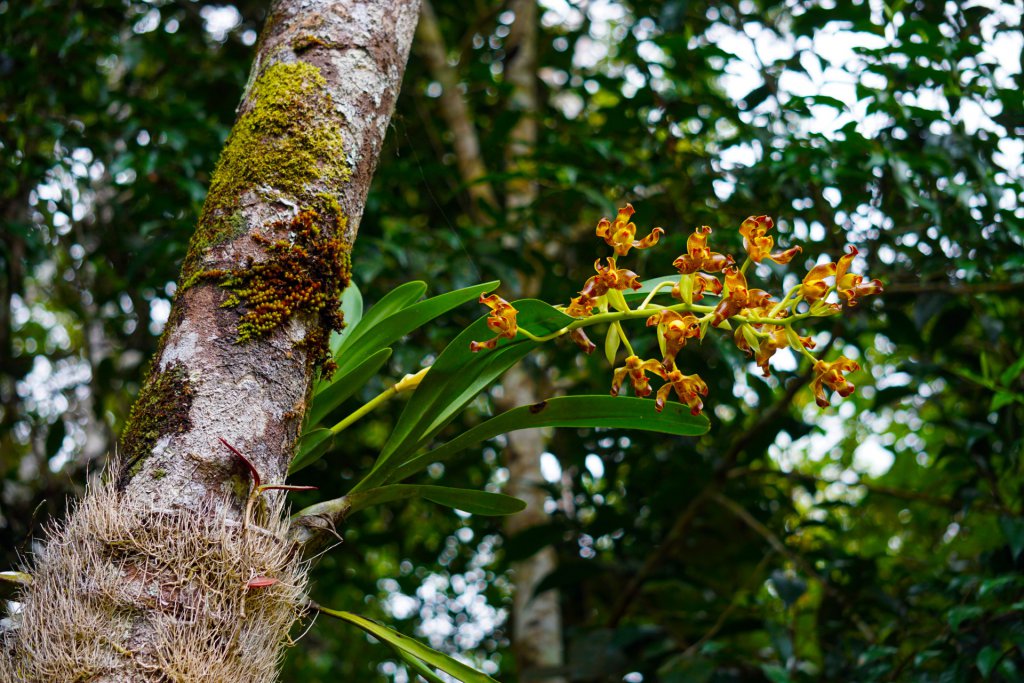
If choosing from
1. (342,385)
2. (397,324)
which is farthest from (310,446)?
(397,324)

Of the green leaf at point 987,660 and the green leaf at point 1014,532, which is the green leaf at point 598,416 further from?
the green leaf at point 1014,532

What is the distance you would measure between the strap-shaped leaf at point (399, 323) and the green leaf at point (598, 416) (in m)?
0.17

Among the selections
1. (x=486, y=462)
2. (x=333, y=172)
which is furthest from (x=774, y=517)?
(x=333, y=172)

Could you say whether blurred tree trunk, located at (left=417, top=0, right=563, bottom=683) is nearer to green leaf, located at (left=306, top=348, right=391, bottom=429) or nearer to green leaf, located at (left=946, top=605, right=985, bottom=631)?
green leaf, located at (left=946, top=605, right=985, bottom=631)

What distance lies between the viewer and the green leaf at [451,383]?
3.46ft

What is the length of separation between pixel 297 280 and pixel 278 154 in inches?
7.3

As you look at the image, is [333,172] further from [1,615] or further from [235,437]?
[1,615]

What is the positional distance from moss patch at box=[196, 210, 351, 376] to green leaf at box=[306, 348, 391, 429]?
110 millimetres

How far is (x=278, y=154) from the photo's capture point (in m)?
1.07

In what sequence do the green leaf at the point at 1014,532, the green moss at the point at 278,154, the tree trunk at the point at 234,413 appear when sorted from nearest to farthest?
1. the tree trunk at the point at 234,413
2. the green moss at the point at 278,154
3. the green leaf at the point at 1014,532

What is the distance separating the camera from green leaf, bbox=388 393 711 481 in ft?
3.50

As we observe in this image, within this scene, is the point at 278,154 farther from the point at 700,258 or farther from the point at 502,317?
the point at 700,258

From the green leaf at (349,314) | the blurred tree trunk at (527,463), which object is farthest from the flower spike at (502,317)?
the blurred tree trunk at (527,463)

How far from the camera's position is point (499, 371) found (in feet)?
3.58
